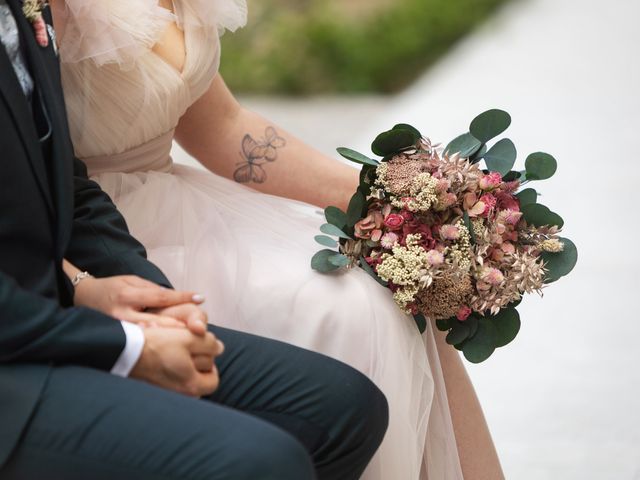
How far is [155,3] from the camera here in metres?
1.96

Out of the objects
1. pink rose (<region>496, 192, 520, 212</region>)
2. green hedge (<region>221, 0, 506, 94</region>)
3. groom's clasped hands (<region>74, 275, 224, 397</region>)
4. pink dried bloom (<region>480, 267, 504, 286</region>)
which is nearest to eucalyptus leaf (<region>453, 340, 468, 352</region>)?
pink dried bloom (<region>480, 267, 504, 286</region>)

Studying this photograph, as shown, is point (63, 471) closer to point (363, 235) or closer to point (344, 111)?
point (363, 235)

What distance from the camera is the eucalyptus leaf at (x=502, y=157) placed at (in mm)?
1889

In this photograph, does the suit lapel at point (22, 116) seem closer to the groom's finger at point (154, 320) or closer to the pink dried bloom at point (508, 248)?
the groom's finger at point (154, 320)

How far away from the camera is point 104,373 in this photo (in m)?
1.43

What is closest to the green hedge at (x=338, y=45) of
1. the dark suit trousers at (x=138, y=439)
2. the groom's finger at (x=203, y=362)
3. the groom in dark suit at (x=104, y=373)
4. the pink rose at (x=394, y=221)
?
the pink rose at (x=394, y=221)

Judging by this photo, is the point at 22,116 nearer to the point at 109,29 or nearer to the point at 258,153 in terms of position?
the point at 109,29

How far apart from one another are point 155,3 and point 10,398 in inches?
34.5

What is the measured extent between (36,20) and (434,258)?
72 cm

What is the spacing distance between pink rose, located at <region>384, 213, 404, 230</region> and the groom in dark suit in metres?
0.28

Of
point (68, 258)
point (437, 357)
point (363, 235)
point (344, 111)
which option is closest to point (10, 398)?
point (68, 258)

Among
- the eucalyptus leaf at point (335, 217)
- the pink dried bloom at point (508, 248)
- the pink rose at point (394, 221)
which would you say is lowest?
the eucalyptus leaf at point (335, 217)

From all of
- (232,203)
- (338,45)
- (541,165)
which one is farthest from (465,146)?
(338,45)

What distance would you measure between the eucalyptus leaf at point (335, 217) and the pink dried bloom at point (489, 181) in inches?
9.7
